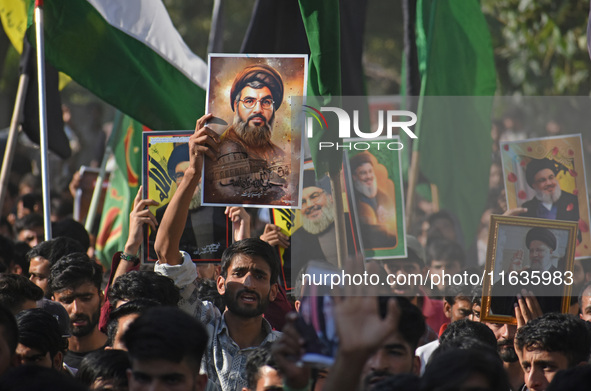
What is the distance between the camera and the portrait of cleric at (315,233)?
559cm

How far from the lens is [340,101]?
18.5 ft

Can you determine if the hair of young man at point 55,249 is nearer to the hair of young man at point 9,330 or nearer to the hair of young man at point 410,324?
the hair of young man at point 9,330

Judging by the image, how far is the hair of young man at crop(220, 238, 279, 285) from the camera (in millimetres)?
4746

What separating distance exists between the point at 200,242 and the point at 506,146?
234cm

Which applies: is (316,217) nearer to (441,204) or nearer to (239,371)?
(239,371)

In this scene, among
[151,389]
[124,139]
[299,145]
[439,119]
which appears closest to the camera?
[151,389]

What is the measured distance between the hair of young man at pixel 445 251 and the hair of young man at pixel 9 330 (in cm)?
410

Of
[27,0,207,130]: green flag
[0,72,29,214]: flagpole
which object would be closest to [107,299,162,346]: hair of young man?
[27,0,207,130]: green flag

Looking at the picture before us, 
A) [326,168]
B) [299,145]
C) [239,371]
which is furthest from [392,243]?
[239,371]

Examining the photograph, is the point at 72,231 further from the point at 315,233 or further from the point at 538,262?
the point at 538,262

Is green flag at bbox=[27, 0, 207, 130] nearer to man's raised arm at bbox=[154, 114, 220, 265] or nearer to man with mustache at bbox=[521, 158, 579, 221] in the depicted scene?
man's raised arm at bbox=[154, 114, 220, 265]

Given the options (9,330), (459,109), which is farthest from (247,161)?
(459,109)

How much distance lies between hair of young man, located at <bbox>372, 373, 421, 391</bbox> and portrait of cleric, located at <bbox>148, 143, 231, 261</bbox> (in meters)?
2.71

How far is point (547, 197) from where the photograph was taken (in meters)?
5.97
